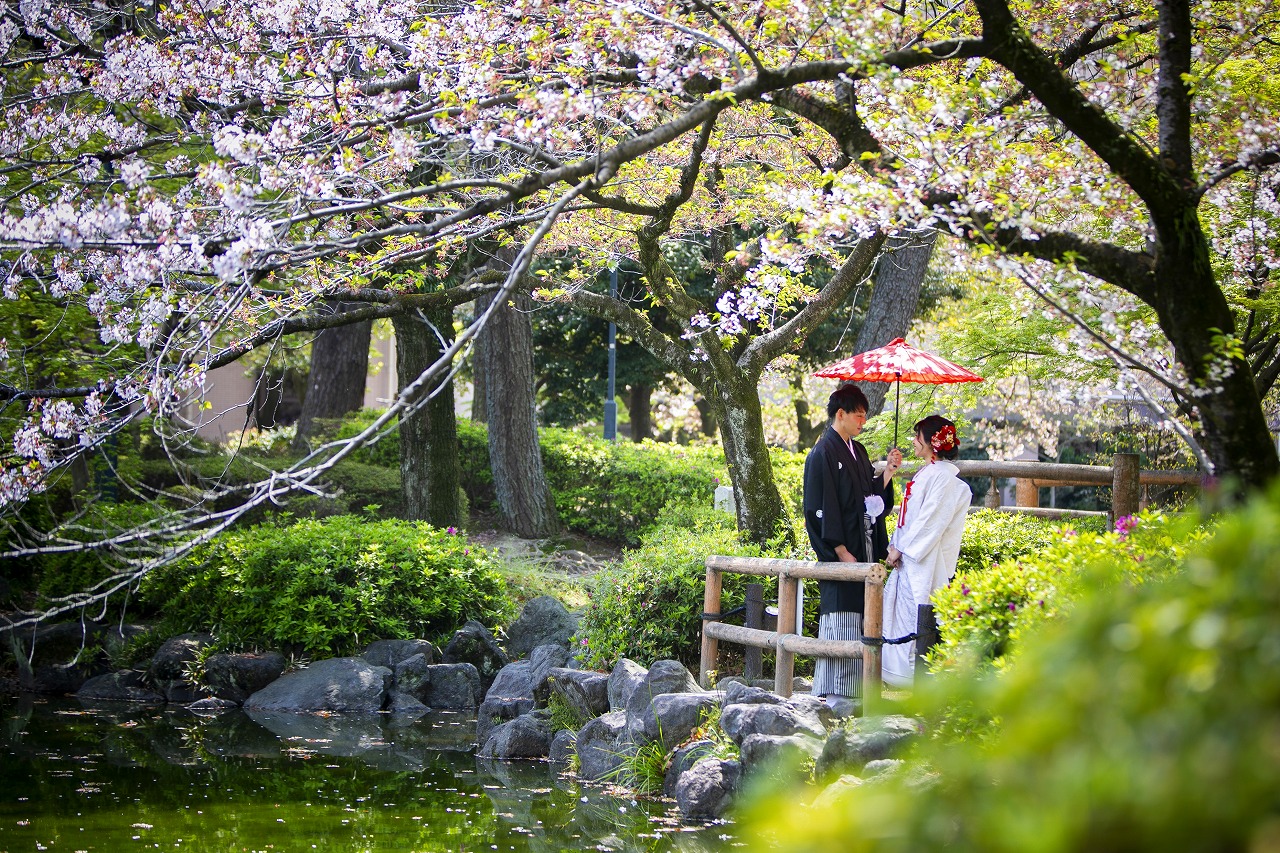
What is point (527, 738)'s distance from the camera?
8.48 meters

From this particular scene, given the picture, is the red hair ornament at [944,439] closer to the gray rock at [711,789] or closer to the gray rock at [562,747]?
the gray rock at [711,789]

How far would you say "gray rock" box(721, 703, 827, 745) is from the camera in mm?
6410

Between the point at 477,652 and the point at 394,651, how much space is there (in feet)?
2.61

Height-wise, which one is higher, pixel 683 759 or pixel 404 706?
pixel 683 759

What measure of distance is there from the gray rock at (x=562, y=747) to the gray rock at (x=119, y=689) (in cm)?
435

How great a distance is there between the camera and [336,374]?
64.1 ft

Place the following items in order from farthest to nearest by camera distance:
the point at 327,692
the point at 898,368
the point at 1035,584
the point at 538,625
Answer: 1. the point at 538,625
2. the point at 327,692
3. the point at 898,368
4. the point at 1035,584

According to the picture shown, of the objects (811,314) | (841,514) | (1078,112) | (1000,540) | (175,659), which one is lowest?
(175,659)

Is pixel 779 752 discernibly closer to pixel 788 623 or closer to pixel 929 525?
pixel 788 623

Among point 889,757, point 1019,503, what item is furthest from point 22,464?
point 1019,503

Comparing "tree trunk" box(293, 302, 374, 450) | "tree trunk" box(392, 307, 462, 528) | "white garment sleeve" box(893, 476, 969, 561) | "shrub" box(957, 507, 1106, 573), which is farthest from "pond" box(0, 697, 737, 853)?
"tree trunk" box(293, 302, 374, 450)

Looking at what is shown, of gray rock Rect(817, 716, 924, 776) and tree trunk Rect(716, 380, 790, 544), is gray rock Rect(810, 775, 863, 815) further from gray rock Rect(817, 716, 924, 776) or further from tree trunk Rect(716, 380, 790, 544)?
tree trunk Rect(716, 380, 790, 544)

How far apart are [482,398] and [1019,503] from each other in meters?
13.3

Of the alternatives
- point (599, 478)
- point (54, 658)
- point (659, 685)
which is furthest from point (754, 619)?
point (599, 478)
